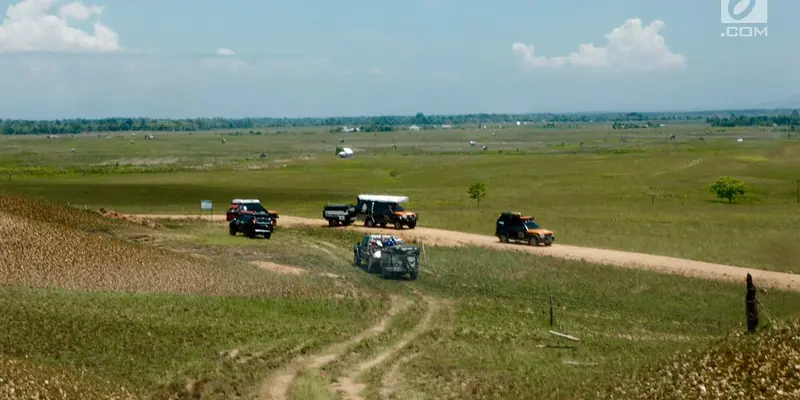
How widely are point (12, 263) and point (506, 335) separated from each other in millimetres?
20080

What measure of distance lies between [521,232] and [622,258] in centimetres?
755

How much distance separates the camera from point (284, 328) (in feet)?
107

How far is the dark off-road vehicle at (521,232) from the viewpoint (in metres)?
54.4

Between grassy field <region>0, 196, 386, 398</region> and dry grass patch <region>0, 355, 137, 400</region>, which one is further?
grassy field <region>0, 196, 386, 398</region>

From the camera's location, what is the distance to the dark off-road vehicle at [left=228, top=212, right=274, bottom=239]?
57.7 m

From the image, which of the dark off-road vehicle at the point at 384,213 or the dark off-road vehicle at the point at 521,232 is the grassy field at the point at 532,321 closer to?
the dark off-road vehicle at the point at 521,232

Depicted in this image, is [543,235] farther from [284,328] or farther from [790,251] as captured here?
[284,328]

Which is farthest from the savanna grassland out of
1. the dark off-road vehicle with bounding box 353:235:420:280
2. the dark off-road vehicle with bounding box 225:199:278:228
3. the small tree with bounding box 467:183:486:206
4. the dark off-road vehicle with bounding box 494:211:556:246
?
the small tree with bounding box 467:183:486:206

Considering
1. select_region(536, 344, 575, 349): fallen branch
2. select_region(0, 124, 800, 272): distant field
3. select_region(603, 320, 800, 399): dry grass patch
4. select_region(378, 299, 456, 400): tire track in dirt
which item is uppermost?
select_region(603, 320, 800, 399): dry grass patch

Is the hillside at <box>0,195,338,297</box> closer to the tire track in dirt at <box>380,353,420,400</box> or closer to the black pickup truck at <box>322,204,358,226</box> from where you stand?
the tire track in dirt at <box>380,353,420,400</box>

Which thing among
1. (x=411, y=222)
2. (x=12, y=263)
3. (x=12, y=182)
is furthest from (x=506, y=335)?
(x=12, y=182)

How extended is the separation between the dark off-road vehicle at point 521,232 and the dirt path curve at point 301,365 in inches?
813

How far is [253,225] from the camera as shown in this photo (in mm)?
57688

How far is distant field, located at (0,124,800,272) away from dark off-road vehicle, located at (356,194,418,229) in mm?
4062
